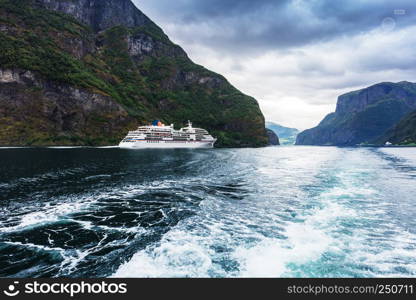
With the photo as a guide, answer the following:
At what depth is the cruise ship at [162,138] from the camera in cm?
13375

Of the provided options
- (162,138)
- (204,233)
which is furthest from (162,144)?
(204,233)

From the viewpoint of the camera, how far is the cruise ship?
13375 cm

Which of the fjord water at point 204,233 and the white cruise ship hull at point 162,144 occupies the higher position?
the white cruise ship hull at point 162,144

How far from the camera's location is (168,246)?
10.9m

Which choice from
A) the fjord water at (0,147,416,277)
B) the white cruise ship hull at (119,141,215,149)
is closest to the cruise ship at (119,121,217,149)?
the white cruise ship hull at (119,141,215,149)

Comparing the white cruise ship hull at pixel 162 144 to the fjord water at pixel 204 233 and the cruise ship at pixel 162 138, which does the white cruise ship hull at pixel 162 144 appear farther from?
the fjord water at pixel 204 233

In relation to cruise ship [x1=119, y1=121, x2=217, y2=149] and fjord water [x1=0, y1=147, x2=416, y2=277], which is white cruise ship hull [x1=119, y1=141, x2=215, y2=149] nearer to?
cruise ship [x1=119, y1=121, x2=217, y2=149]

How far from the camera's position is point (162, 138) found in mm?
150250

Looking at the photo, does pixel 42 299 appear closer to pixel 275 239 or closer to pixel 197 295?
pixel 197 295

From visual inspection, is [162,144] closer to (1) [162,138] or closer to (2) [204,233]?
(1) [162,138]

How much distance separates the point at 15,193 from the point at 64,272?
17683mm

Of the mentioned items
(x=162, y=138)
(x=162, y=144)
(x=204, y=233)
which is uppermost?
(x=162, y=138)

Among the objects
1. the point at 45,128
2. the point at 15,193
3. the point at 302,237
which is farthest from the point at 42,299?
the point at 45,128

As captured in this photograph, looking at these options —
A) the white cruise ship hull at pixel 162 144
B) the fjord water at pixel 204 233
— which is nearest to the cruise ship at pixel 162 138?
the white cruise ship hull at pixel 162 144
